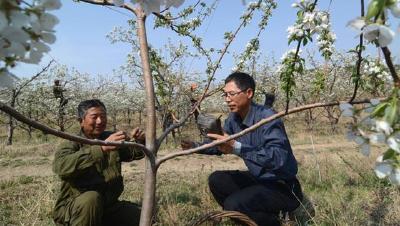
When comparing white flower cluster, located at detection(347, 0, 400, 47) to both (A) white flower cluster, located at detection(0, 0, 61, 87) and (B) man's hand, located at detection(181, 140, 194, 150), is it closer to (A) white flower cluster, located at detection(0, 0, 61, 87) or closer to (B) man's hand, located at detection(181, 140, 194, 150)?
(A) white flower cluster, located at detection(0, 0, 61, 87)

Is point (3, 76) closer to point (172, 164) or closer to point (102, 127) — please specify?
point (102, 127)

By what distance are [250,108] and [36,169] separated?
7301 mm

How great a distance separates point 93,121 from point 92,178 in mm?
427

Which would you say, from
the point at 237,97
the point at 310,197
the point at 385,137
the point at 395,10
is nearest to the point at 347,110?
the point at 385,137

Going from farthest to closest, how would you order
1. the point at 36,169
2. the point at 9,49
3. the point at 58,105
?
1. the point at 58,105
2. the point at 36,169
3. the point at 9,49

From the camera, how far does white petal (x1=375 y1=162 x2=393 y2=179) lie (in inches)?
38.4

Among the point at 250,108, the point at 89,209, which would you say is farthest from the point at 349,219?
the point at 89,209

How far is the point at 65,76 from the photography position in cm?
2591

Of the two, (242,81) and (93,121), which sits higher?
(242,81)

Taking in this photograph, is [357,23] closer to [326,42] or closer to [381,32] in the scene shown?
[381,32]

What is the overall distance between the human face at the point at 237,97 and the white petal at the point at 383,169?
2464mm

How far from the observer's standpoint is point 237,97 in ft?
11.4

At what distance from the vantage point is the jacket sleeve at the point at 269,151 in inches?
131

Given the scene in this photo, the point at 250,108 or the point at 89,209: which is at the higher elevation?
A: the point at 250,108
